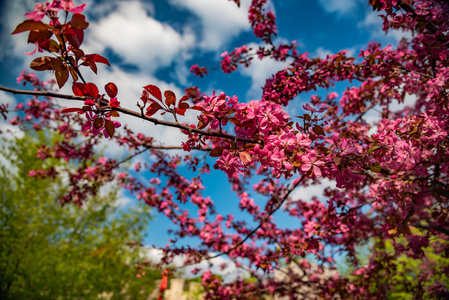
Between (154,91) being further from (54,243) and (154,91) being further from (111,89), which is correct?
(54,243)

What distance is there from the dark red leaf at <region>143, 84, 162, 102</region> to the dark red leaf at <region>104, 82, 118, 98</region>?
0.15 meters

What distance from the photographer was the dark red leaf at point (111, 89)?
1289 millimetres

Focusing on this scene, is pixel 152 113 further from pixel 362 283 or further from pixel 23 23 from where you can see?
pixel 362 283

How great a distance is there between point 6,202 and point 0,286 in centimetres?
256

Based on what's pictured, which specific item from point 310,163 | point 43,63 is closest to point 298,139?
point 310,163

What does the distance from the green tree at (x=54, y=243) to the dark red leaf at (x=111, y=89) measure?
A: 6.00 metres

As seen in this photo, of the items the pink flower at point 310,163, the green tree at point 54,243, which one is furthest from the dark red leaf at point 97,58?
the green tree at point 54,243

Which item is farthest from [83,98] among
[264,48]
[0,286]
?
[0,286]

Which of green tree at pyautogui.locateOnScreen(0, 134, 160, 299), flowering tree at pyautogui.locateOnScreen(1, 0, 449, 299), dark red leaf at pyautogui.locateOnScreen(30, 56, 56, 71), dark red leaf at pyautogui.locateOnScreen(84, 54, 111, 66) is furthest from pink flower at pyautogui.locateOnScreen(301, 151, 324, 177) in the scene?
green tree at pyautogui.locateOnScreen(0, 134, 160, 299)

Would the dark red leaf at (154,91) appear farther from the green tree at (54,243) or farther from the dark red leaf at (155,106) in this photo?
the green tree at (54,243)

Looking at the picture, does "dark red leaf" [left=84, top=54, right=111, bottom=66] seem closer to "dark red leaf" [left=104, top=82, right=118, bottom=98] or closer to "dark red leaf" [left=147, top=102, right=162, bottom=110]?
"dark red leaf" [left=104, top=82, right=118, bottom=98]

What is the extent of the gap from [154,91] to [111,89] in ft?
0.72

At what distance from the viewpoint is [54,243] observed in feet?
34.7

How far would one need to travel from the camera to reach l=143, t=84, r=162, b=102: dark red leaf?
4.48 feet
